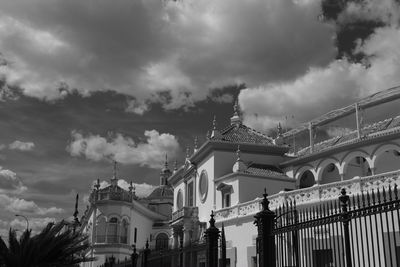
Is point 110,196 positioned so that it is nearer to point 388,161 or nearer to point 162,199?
point 162,199

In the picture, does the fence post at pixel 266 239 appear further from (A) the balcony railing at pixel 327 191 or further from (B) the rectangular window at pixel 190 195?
(B) the rectangular window at pixel 190 195

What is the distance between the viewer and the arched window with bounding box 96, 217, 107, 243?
48688 mm

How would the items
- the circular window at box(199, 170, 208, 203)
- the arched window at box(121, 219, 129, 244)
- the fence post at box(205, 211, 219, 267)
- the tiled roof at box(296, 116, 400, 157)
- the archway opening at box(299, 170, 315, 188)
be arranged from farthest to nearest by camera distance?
1. the arched window at box(121, 219, 129, 244)
2. the circular window at box(199, 170, 208, 203)
3. the archway opening at box(299, 170, 315, 188)
4. the tiled roof at box(296, 116, 400, 157)
5. the fence post at box(205, 211, 219, 267)

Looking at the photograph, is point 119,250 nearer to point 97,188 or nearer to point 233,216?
point 97,188

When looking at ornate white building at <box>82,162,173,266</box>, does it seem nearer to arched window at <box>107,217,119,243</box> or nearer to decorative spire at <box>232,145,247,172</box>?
arched window at <box>107,217,119,243</box>

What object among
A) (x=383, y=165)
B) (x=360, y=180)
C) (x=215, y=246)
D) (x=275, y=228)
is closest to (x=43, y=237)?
(x=215, y=246)

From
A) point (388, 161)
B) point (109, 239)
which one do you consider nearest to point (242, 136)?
point (388, 161)

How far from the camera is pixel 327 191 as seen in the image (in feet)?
71.6

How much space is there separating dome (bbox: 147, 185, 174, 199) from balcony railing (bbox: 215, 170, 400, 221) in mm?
44158

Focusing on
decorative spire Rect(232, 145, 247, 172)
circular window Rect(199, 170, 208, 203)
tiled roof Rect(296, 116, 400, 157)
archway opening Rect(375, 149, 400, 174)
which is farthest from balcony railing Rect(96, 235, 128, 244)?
archway opening Rect(375, 149, 400, 174)

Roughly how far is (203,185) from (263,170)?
502cm

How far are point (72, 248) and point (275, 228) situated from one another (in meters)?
11.3

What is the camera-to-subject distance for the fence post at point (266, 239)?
9.59 meters

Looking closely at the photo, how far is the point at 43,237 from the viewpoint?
1856 cm
